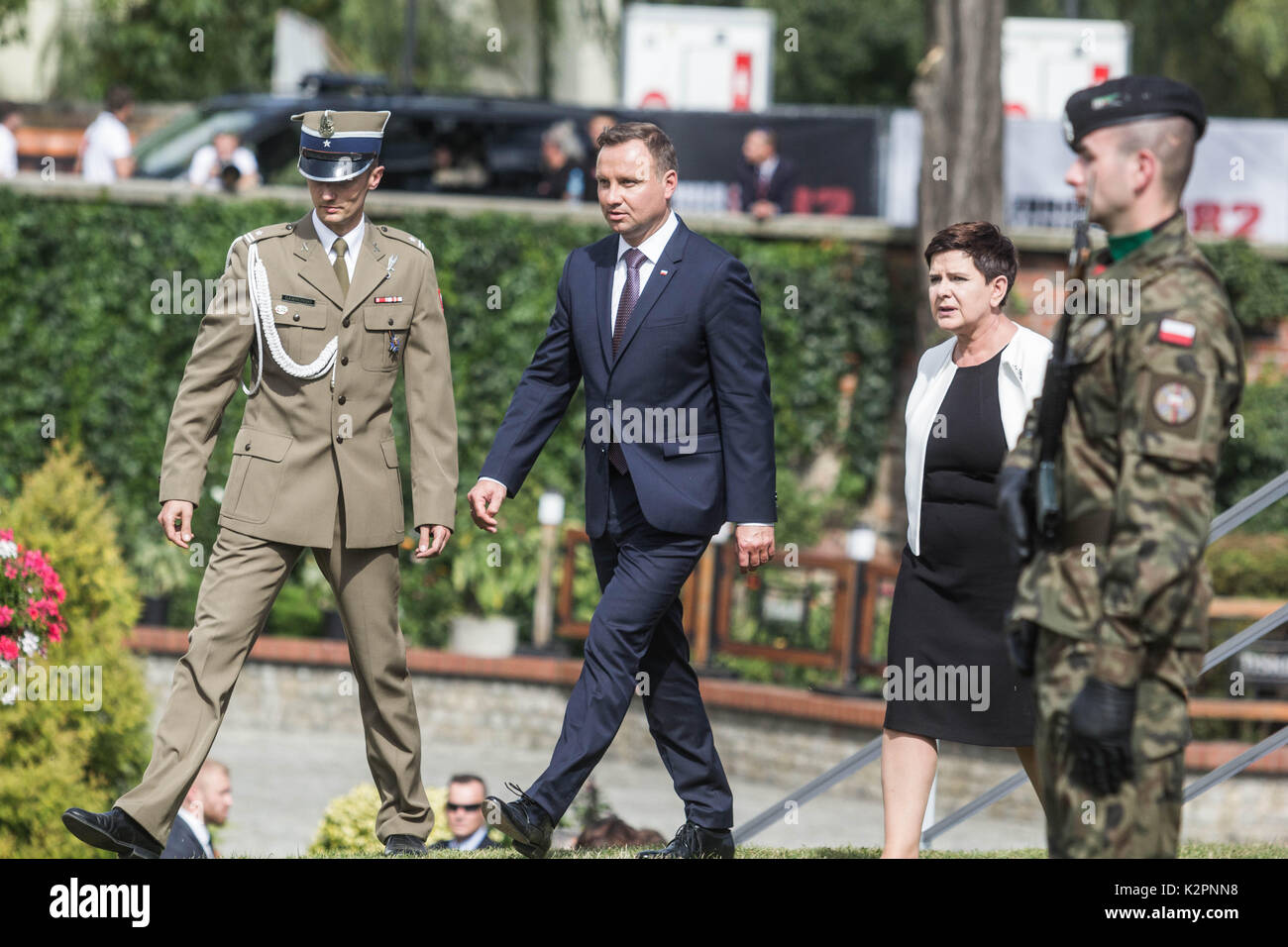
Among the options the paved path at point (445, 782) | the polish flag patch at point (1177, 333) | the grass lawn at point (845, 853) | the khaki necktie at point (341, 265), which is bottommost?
the paved path at point (445, 782)

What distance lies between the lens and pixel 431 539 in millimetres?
5223

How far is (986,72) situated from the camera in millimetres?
14164

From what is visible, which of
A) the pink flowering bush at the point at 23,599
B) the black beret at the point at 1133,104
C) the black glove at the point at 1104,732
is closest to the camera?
the black glove at the point at 1104,732

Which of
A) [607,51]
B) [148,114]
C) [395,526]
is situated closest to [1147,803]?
[395,526]

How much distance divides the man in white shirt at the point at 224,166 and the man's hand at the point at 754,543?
1048 centimetres

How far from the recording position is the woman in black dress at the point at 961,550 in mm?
4723

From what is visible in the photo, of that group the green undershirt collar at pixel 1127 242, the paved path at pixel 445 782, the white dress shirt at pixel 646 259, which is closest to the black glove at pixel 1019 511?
the green undershirt collar at pixel 1127 242

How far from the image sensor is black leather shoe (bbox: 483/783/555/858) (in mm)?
4730

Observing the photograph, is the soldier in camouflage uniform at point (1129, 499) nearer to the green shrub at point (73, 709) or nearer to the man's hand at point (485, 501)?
the man's hand at point (485, 501)

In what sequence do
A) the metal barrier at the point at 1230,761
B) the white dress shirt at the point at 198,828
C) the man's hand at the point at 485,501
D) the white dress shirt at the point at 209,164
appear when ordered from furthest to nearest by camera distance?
the white dress shirt at the point at 209,164
the white dress shirt at the point at 198,828
the metal barrier at the point at 1230,761
the man's hand at the point at 485,501

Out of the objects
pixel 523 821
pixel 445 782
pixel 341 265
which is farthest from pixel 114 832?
pixel 445 782

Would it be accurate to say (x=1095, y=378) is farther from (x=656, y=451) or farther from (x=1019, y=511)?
(x=656, y=451)

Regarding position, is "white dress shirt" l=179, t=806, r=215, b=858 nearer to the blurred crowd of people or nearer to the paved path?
the paved path
